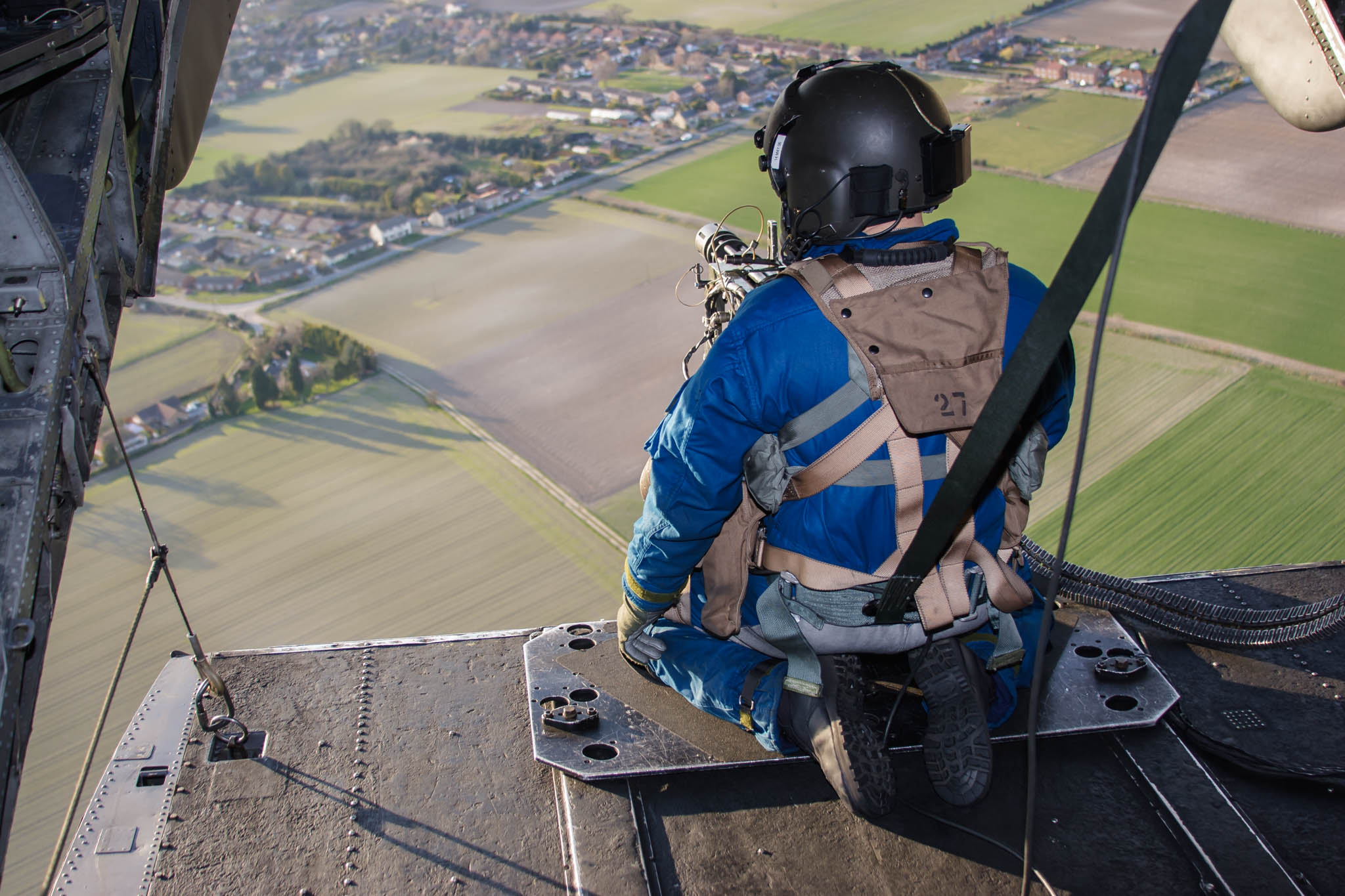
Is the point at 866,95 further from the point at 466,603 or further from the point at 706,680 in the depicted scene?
the point at 466,603

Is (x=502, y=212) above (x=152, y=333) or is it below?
above

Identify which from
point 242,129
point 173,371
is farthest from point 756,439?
point 242,129

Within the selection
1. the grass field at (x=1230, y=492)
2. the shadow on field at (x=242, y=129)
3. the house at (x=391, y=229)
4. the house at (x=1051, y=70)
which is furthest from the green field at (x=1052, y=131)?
the shadow on field at (x=242, y=129)

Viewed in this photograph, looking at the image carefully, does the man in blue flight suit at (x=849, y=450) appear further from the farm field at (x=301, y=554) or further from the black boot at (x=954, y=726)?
the farm field at (x=301, y=554)

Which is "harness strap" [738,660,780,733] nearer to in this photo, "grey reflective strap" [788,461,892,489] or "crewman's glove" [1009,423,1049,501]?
"grey reflective strap" [788,461,892,489]

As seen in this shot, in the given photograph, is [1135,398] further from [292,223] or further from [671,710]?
[292,223]

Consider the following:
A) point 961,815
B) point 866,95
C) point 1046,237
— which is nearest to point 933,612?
point 961,815

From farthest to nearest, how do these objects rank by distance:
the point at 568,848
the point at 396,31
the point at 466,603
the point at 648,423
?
1. the point at 396,31
2. the point at 648,423
3. the point at 466,603
4. the point at 568,848
